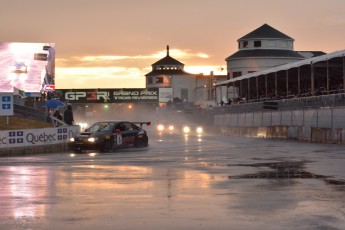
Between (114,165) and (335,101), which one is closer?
(114,165)

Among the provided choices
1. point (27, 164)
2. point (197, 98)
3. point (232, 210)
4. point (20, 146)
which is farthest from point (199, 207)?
point (197, 98)

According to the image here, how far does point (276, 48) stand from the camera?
11400cm

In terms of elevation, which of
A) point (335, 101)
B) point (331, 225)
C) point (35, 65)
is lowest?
point (331, 225)

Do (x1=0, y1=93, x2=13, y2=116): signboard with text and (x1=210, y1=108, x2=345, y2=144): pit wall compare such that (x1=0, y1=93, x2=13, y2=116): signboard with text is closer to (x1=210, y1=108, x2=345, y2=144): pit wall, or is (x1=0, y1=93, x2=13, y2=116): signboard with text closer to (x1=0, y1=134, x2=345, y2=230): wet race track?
(x1=0, y1=134, x2=345, y2=230): wet race track

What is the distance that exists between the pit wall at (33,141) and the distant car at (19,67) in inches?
2043

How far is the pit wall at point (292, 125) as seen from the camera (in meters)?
38.8

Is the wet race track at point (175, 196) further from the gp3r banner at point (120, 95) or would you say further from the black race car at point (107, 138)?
the gp3r banner at point (120, 95)

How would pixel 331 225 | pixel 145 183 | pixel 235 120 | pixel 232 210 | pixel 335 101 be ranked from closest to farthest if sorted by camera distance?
pixel 331 225
pixel 232 210
pixel 145 183
pixel 335 101
pixel 235 120

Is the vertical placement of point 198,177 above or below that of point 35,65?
below

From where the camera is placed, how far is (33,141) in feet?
104

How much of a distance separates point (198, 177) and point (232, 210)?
239 inches

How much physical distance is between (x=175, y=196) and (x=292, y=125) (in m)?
34.4

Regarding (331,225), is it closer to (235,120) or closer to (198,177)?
(198,177)

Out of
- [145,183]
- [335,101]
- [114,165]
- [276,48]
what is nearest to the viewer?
[145,183]
